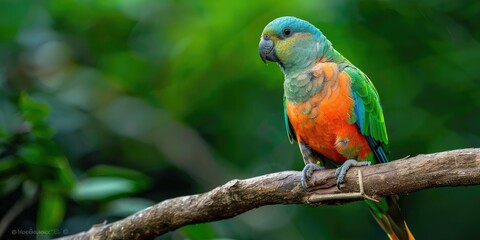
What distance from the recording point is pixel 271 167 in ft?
15.4

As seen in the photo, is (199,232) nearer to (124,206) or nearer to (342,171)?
(124,206)

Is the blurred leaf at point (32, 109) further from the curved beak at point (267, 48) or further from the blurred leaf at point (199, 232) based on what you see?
the curved beak at point (267, 48)

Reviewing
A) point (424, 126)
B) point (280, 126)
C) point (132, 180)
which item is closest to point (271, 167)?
point (280, 126)

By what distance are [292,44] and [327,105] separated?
39 centimetres

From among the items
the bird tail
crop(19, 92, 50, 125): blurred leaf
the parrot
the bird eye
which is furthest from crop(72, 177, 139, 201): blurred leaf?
the bird tail

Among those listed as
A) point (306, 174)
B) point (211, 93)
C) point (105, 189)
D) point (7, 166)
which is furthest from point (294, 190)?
point (211, 93)

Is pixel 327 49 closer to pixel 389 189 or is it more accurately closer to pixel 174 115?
pixel 389 189

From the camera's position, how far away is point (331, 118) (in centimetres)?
288

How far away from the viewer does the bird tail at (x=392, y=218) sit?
9.80ft

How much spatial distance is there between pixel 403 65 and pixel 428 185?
2.29 meters

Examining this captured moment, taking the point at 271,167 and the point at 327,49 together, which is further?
the point at 271,167

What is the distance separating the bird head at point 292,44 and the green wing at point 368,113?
8.1 inches

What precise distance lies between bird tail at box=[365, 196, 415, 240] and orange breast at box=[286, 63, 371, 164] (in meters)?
0.24

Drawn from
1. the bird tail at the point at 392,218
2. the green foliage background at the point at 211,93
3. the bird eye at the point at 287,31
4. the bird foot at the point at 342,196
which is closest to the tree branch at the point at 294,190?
the bird foot at the point at 342,196
